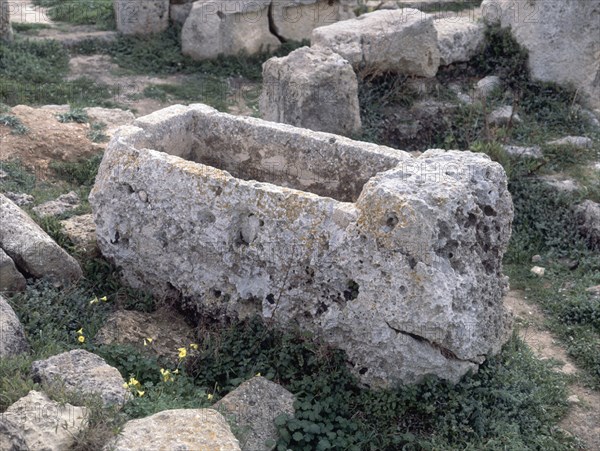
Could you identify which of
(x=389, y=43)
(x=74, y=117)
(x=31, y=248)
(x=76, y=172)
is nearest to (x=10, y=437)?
(x=31, y=248)

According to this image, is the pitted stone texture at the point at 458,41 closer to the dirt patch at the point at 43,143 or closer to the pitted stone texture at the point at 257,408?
the dirt patch at the point at 43,143

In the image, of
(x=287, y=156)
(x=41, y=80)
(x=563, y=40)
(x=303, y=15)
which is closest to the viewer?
(x=287, y=156)

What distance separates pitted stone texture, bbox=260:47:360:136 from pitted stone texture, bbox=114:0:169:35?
4.15 metres

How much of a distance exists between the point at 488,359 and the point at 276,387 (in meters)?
1.47

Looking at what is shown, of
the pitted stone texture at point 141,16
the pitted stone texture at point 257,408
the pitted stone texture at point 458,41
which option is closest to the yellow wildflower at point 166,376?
the pitted stone texture at point 257,408

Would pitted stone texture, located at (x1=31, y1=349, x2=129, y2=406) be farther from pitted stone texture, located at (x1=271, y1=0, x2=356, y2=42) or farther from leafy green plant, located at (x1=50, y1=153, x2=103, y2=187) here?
pitted stone texture, located at (x1=271, y1=0, x2=356, y2=42)

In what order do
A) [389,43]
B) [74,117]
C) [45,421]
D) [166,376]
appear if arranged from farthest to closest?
[389,43] < [74,117] < [166,376] < [45,421]

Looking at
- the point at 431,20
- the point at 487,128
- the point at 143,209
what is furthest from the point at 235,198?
the point at 431,20

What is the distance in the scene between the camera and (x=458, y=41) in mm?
11297

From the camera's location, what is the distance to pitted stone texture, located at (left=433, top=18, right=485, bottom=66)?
441 inches

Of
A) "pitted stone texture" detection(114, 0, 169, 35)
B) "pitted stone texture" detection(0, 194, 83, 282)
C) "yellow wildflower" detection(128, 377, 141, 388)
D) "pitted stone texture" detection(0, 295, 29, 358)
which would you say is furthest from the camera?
"pitted stone texture" detection(114, 0, 169, 35)

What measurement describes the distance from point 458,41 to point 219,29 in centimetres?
Result: 349

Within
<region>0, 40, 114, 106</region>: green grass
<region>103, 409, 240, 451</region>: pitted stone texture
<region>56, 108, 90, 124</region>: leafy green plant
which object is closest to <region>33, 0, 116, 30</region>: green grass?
<region>0, 40, 114, 106</region>: green grass

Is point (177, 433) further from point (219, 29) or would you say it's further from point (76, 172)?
point (219, 29)
